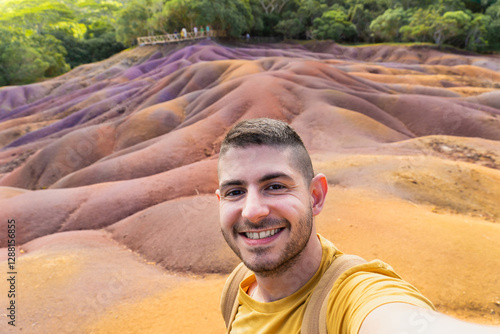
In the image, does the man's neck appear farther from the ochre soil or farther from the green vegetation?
the green vegetation

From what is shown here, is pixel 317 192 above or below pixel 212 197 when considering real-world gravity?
above

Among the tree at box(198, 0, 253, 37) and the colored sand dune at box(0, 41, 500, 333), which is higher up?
the tree at box(198, 0, 253, 37)

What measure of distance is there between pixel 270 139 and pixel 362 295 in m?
1.02

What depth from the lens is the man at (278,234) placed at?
1647mm

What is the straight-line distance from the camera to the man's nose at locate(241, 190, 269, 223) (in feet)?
5.80

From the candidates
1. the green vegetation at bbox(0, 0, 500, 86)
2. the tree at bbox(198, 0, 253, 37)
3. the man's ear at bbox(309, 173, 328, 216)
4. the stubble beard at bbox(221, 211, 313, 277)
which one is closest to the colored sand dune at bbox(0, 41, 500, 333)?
the stubble beard at bbox(221, 211, 313, 277)

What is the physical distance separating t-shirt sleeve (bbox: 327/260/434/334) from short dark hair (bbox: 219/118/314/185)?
65 cm

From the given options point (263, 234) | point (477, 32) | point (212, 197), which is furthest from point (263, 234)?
point (477, 32)

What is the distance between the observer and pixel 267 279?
1.87 meters

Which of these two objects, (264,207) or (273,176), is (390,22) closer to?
(273,176)

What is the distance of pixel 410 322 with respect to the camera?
1.27m

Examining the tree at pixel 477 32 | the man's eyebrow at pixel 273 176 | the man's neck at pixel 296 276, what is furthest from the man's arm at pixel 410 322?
the tree at pixel 477 32

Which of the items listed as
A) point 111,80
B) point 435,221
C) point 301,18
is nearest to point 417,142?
point 435,221

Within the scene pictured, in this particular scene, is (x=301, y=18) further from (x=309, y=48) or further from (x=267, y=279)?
(x=267, y=279)
